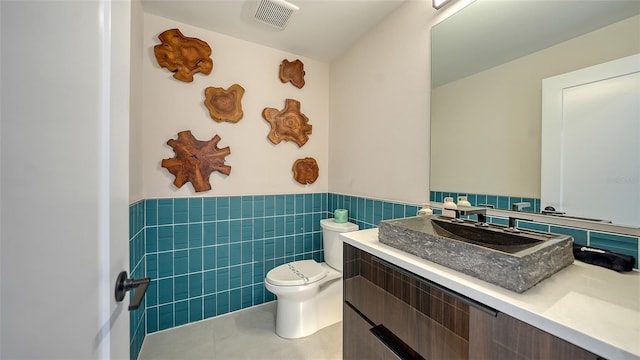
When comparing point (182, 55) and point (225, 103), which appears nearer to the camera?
point (182, 55)

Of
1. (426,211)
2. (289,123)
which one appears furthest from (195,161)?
(426,211)

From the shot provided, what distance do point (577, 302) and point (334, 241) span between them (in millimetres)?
1500

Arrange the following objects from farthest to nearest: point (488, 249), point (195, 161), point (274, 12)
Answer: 1. point (195, 161)
2. point (274, 12)
3. point (488, 249)

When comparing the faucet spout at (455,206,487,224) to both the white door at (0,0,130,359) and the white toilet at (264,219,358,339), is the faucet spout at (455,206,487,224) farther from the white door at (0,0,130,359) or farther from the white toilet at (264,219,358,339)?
the white door at (0,0,130,359)

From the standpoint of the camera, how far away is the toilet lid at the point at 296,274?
163 cm

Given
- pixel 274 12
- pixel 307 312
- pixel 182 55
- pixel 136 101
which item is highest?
pixel 274 12

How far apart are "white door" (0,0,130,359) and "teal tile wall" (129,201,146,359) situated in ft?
3.31

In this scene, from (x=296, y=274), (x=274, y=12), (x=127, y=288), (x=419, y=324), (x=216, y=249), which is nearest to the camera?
(x=127, y=288)

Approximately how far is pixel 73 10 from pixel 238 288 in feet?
6.72

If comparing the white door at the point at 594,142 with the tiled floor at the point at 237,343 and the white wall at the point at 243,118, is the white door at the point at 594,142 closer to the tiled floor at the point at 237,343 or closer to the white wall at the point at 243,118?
the tiled floor at the point at 237,343

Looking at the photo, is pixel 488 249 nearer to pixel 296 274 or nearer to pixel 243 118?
pixel 296 274

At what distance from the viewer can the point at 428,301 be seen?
0.81 m

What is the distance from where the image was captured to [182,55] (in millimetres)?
1762

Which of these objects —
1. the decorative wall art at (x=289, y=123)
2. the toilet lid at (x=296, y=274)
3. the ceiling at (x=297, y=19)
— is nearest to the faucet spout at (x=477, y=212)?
the toilet lid at (x=296, y=274)
